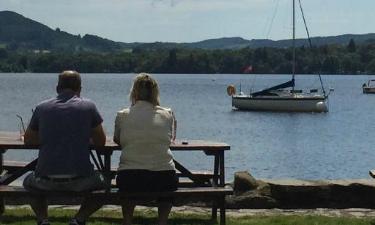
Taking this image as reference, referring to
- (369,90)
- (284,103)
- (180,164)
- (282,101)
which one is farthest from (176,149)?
(369,90)

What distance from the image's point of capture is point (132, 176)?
671 centimetres

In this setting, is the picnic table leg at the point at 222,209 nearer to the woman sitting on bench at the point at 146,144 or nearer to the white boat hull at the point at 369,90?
the woman sitting on bench at the point at 146,144

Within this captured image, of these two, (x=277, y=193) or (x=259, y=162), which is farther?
(x=259, y=162)

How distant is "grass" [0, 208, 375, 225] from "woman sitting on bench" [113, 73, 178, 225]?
120cm

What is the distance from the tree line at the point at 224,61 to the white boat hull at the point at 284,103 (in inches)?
3638

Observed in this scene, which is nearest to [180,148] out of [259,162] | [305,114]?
[259,162]

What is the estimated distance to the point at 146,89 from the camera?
6.80 metres

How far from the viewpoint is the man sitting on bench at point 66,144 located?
667 centimetres

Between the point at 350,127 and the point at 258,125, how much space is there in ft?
19.1

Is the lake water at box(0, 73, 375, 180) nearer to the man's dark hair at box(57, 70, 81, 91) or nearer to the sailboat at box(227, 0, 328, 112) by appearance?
the sailboat at box(227, 0, 328, 112)

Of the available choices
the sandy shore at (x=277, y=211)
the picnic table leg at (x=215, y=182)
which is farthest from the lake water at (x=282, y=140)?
the picnic table leg at (x=215, y=182)

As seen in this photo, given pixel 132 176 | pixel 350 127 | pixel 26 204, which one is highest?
pixel 132 176

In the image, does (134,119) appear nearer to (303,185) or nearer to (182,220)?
(182,220)

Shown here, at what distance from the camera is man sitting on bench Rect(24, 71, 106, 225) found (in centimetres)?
667
